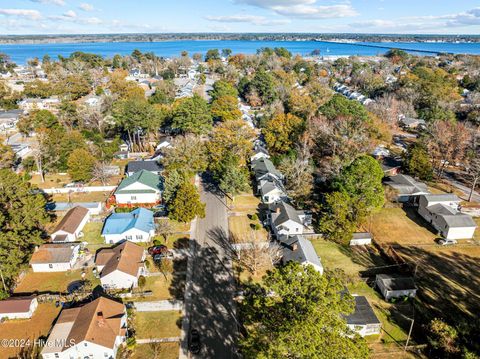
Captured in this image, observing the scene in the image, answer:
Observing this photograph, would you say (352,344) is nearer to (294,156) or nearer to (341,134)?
(294,156)

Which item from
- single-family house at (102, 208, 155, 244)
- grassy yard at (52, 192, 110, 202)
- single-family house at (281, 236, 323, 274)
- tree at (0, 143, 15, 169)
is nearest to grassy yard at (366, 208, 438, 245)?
single-family house at (281, 236, 323, 274)

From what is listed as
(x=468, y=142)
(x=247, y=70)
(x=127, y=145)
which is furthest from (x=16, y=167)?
(x=247, y=70)

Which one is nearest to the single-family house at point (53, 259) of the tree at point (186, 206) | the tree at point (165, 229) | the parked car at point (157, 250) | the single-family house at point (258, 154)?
the parked car at point (157, 250)

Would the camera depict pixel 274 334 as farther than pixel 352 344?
Yes

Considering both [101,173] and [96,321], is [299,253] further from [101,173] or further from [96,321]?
[101,173]

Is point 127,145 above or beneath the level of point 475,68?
beneath

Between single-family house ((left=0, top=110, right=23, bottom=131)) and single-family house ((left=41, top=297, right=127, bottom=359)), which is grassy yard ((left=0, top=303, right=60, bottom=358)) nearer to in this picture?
single-family house ((left=41, top=297, right=127, bottom=359))
